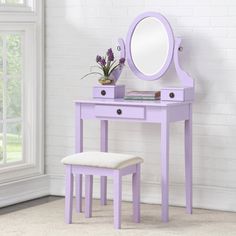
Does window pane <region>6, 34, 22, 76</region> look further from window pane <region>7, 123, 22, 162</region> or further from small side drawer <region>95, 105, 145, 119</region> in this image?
small side drawer <region>95, 105, 145, 119</region>

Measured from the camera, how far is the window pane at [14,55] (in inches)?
224

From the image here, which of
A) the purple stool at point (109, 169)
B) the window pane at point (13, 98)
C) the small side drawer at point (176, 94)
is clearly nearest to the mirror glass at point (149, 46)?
the small side drawer at point (176, 94)

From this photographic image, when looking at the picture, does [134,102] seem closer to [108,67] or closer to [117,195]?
[108,67]

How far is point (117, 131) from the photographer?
584cm

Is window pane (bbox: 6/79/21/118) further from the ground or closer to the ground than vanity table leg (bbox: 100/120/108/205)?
further from the ground

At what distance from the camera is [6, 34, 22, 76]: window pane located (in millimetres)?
5684

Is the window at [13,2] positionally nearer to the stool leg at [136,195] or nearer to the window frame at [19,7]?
the window frame at [19,7]

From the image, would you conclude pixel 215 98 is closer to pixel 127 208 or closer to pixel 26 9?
pixel 127 208

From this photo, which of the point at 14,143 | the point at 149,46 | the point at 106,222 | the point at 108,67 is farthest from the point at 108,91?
the point at 106,222

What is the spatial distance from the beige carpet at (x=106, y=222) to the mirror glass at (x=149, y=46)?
40.4 inches

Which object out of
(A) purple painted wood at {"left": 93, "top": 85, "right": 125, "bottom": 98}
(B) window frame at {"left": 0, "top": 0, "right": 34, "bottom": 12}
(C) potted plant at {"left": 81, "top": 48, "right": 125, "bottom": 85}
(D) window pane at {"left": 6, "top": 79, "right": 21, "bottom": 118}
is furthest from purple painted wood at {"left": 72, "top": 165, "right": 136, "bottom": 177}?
(B) window frame at {"left": 0, "top": 0, "right": 34, "bottom": 12}

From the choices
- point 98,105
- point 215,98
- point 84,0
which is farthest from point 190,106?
point 84,0

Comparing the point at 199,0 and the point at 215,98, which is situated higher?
the point at 199,0

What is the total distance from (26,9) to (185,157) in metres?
1.64
